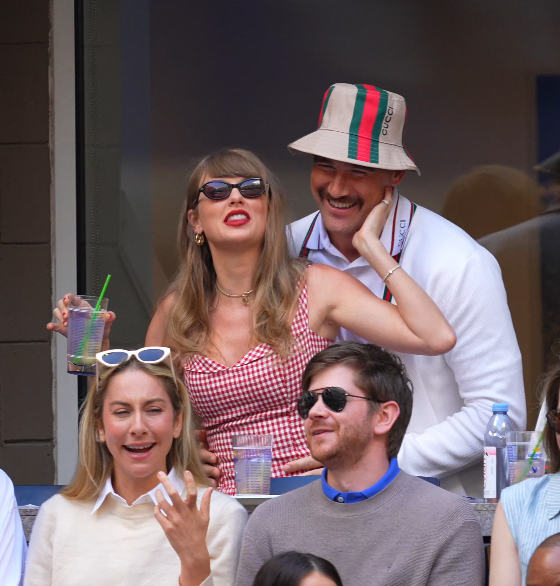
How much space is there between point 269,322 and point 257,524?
2.89ft

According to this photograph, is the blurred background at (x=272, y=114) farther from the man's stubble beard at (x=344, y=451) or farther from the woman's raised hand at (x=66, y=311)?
the man's stubble beard at (x=344, y=451)

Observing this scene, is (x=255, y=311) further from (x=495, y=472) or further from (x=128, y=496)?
(x=495, y=472)

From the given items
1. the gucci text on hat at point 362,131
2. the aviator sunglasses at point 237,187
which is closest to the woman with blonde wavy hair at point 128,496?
the aviator sunglasses at point 237,187

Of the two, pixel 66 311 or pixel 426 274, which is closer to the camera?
pixel 66 311

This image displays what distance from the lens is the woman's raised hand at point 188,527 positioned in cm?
249

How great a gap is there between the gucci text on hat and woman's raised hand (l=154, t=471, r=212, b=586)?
1.44 m

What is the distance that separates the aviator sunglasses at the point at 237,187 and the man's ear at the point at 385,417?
1.00 metres

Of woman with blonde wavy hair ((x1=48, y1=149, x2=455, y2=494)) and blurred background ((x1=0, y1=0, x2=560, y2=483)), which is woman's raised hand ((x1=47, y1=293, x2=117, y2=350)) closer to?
woman with blonde wavy hair ((x1=48, y1=149, x2=455, y2=494))

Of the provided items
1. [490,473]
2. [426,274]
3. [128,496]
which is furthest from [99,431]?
[426,274]

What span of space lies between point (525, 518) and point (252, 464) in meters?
0.83

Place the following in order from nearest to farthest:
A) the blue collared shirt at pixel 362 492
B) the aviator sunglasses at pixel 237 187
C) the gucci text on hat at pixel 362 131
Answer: the blue collared shirt at pixel 362 492 < the aviator sunglasses at pixel 237 187 < the gucci text on hat at pixel 362 131

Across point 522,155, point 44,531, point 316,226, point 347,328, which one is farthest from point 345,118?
point 44,531

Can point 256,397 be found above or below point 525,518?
above

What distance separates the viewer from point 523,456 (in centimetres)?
301
